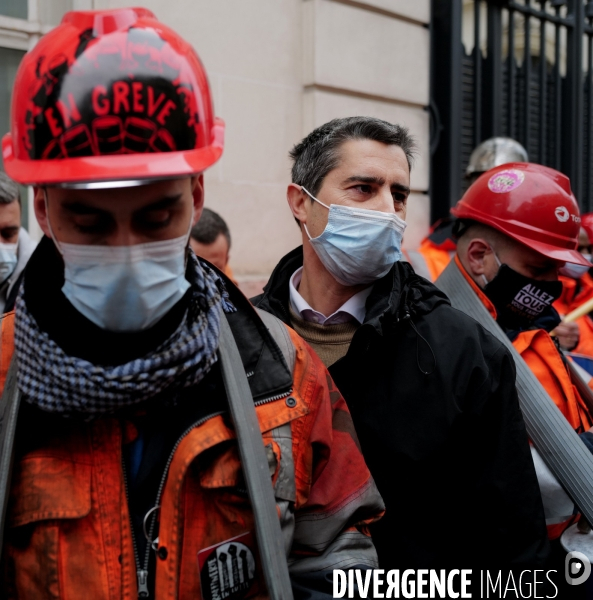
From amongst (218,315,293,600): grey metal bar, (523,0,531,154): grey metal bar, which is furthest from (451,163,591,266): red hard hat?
(523,0,531,154): grey metal bar

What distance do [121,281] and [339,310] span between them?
3.74 ft

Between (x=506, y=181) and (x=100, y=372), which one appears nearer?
(x=100, y=372)

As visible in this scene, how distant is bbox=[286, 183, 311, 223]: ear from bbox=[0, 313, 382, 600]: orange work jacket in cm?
120

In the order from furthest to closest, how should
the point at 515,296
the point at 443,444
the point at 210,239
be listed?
the point at 210,239
the point at 515,296
the point at 443,444

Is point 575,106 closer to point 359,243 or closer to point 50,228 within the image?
point 359,243

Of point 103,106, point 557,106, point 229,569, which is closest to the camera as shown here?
point 103,106

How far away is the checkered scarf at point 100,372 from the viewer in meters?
1.41

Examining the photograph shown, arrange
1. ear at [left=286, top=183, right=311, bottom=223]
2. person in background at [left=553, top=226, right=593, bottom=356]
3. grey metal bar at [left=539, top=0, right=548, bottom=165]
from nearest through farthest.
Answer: ear at [left=286, top=183, right=311, bottom=223] → person in background at [left=553, top=226, right=593, bottom=356] → grey metal bar at [left=539, top=0, right=548, bottom=165]

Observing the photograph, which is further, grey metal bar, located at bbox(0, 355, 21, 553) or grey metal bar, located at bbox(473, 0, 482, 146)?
grey metal bar, located at bbox(473, 0, 482, 146)

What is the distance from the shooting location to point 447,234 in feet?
17.2

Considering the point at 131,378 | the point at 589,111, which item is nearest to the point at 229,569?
the point at 131,378

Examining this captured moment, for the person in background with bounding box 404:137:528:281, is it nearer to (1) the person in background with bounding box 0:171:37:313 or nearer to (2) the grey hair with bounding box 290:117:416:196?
(2) the grey hair with bounding box 290:117:416:196

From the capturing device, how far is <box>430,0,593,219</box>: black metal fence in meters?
6.89

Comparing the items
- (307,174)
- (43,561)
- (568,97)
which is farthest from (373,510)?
(568,97)
